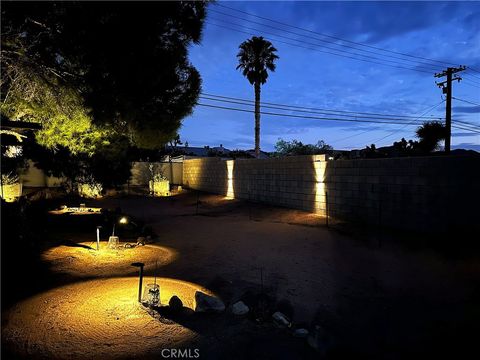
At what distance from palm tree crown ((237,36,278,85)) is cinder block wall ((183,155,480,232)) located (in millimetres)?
12757

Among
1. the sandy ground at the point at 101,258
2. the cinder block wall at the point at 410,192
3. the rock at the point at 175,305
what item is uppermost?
the cinder block wall at the point at 410,192

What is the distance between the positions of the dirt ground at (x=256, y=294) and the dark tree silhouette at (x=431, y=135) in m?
14.4

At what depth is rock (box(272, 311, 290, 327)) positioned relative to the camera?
4.20 m

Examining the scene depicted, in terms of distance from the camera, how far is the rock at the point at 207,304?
4.50 metres

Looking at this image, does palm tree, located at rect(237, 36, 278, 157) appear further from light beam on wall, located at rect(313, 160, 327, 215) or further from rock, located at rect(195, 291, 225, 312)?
rock, located at rect(195, 291, 225, 312)

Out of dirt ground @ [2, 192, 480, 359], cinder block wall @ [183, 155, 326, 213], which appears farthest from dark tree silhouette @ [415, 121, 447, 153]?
dirt ground @ [2, 192, 480, 359]

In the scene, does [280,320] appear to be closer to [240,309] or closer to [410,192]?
[240,309]


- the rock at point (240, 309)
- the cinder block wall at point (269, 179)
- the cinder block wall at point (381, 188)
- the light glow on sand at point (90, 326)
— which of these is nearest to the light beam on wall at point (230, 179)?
the cinder block wall at point (269, 179)

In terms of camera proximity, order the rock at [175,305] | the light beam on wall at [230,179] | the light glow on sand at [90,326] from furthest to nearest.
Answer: the light beam on wall at [230,179]
the rock at [175,305]
the light glow on sand at [90,326]

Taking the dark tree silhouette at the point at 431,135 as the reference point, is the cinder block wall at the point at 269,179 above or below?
below

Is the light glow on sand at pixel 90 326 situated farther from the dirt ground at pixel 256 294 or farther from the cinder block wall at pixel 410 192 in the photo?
the cinder block wall at pixel 410 192

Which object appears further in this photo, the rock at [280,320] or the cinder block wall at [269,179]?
the cinder block wall at [269,179]

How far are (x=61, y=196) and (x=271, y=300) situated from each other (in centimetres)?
1637

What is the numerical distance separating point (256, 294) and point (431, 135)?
20.2 meters
